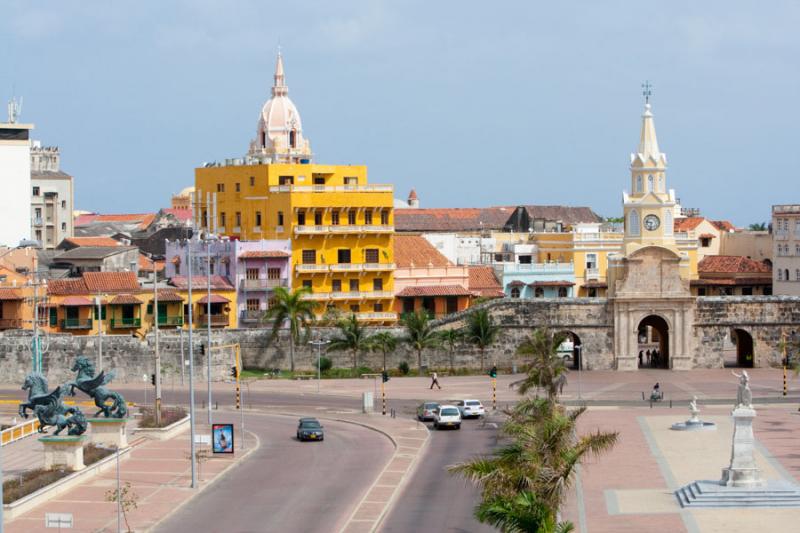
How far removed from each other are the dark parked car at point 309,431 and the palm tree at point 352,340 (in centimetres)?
2822

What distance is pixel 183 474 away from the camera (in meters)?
68.0

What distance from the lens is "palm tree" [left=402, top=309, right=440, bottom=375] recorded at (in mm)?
107812

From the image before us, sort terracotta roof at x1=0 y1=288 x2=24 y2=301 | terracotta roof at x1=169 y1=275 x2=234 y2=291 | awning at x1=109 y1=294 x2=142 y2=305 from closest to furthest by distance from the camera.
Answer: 1. terracotta roof at x1=0 y1=288 x2=24 y2=301
2. awning at x1=109 y1=294 x2=142 y2=305
3. terracotta roof at x1=169 y1=275 x2=234 y2=291

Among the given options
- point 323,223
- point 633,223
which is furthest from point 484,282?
point 633,223

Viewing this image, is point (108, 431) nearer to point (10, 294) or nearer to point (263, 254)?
point (10, 294)

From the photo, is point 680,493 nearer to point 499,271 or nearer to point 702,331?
point 702,331

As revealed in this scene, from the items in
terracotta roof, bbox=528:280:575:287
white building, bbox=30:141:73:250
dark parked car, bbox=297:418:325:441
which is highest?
white building, bbox=30:141:73:250

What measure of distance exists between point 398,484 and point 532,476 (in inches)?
735

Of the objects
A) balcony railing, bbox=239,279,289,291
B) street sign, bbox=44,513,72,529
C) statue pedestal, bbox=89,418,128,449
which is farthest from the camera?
balcony railing, bbox=239,279,289,291

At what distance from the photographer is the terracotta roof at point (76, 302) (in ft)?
365

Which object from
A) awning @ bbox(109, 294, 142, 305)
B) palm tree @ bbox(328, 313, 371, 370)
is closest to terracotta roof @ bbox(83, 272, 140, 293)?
awning @ bbox(109, 294, 142, 305)

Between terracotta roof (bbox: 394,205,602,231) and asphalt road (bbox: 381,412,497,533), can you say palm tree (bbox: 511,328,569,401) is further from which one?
terracotta roof (bbox: 394,205,602,231)

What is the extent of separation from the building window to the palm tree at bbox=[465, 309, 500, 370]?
50.3ft

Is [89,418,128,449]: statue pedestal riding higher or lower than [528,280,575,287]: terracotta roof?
lower
